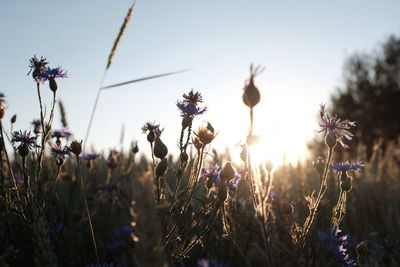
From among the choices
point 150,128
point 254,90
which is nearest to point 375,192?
point 150,128

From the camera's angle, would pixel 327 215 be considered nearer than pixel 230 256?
No

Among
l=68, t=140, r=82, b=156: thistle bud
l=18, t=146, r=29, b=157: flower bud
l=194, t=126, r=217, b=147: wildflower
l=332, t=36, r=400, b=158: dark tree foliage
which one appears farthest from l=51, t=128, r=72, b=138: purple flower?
l=332, t=36, r=400, b=158: dark tree foliage

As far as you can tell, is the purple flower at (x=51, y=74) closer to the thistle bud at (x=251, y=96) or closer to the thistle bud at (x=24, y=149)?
the thistle bud at (x=24, y=149)

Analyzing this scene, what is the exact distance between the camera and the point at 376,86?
100 ft

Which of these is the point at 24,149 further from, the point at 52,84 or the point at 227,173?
the point at 227,173

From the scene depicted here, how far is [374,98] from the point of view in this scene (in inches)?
1193

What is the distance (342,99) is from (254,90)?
32.0 metres

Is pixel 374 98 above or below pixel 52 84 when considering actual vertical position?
above

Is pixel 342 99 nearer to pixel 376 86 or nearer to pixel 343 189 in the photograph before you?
pixel 376 86

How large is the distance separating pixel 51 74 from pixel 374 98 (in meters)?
31.9

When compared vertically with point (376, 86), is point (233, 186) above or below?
below

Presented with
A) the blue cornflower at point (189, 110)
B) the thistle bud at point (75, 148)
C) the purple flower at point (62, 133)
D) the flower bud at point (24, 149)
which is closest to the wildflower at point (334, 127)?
the blue cornflower at point (189, 110)

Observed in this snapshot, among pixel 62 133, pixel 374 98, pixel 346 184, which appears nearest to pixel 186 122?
pixel 346 184

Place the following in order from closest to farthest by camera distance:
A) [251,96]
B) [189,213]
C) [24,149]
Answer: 1. [251,96]
2. [24,149]
3. [189,213]
